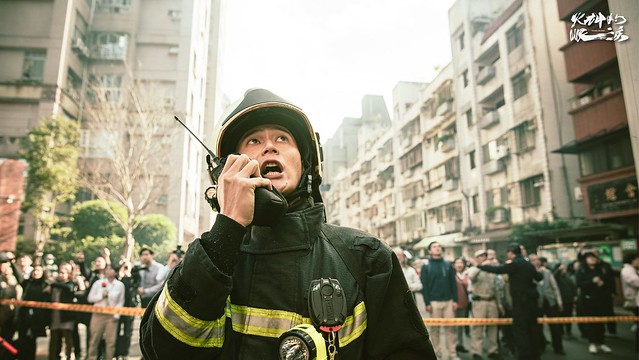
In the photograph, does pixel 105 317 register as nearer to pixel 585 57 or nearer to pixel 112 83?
pixel 585 57

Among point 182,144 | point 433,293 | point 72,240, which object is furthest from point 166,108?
point 433,293

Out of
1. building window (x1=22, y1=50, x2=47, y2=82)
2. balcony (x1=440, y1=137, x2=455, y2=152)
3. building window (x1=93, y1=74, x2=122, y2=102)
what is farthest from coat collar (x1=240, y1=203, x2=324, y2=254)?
balcony (x1=440, y1=137, x2=455, y2=152)

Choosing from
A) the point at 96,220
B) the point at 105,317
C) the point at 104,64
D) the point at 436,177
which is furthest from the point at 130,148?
the point at 436,177

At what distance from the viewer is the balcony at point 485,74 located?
71.7ft

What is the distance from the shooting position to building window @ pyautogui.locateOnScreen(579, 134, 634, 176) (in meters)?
12.4

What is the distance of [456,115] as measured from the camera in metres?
25.7

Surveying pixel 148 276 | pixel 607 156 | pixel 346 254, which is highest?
pixel 607 156

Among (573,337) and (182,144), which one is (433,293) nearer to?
(573,337)

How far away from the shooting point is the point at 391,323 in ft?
4.17

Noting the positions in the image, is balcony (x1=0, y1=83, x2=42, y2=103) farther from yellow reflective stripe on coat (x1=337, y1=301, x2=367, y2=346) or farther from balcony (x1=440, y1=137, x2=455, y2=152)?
yellow reflective stripe on coat (x1=337, y1=301, x2=367, y2=346)

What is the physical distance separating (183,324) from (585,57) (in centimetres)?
1578

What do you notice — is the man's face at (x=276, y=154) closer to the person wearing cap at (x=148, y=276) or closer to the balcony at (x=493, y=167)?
the person wearing cap at (x=148, y=276)

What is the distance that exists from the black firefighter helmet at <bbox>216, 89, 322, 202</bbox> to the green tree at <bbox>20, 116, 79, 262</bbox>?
17.7 meters

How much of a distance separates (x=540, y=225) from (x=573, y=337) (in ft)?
24.5
